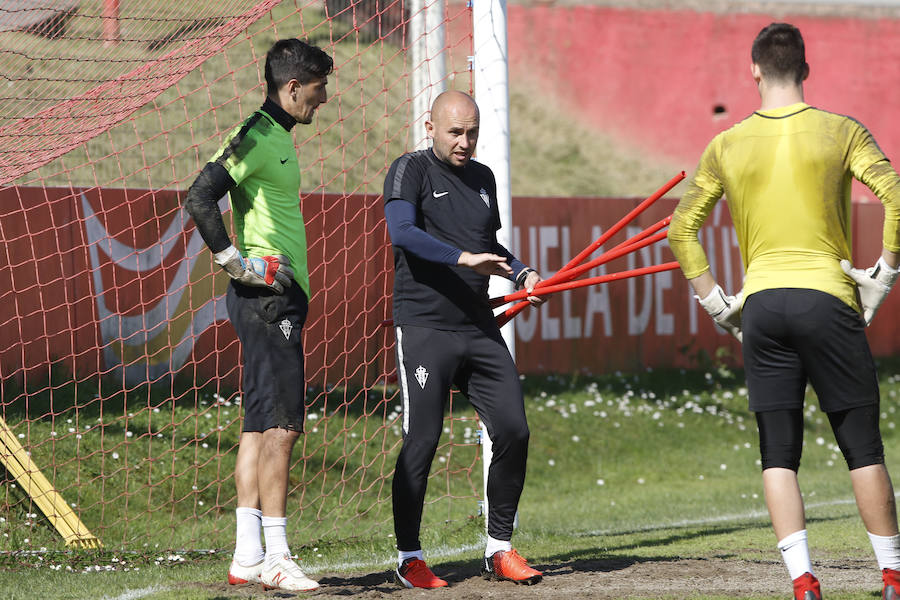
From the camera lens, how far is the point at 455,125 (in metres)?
4.47

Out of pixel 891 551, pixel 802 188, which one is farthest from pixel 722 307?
pixel 891 551

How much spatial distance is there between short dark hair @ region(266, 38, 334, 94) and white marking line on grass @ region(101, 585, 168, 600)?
2.16 metres

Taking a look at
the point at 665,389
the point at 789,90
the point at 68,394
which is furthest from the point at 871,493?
the point at 665,389

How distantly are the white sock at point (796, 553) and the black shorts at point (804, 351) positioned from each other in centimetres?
42

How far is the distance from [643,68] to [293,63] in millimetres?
20283

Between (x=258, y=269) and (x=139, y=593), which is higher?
(x=258, y=269)

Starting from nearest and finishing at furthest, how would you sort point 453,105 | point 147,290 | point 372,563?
point 453,105 < point 372,563 < point 147,290

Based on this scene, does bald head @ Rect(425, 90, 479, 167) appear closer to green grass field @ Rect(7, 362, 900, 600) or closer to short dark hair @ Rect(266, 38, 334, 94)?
short dark hair @ Rect(266, 38, 334, 94)

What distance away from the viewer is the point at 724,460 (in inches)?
404

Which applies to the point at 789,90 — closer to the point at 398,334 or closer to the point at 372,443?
the point at 398,334

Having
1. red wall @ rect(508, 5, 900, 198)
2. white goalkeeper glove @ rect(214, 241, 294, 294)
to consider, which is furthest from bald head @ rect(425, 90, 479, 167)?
red wall @ rect(508, 5, 900, 198)

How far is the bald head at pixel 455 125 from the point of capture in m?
4.46

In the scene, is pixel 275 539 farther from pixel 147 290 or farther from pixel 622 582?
pixel 147 290

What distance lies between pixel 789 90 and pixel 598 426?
7259mm
